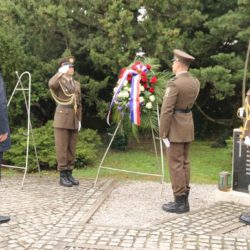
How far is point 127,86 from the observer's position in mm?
7035

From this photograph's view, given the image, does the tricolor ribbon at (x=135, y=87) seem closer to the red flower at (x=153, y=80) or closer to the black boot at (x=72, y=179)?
the red flower at (x=153, y=80)

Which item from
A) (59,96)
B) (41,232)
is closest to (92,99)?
(59,96)

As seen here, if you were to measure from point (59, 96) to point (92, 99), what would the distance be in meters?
3.03

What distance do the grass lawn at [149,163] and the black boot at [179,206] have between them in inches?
79.7

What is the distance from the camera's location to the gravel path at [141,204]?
563cm

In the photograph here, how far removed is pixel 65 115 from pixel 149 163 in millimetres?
2842

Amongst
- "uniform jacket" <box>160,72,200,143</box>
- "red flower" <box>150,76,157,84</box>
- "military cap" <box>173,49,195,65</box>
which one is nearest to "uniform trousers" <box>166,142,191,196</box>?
"uniform jacket" <box>160,72,200,143</box>

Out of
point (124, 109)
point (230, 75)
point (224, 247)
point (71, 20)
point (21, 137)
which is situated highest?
point (71, 20)

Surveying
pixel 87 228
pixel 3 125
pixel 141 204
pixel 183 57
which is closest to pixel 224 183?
pixel 141 204

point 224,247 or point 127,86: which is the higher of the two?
point 127,86

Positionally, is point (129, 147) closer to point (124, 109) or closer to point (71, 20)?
point (71, 20)

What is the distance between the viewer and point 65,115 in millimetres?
7379

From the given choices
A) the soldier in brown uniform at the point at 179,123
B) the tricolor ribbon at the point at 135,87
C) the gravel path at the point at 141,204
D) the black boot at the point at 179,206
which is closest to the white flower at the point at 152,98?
the tricolor ribbon at the point at 135,87

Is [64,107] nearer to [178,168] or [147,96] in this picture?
[147,96]
